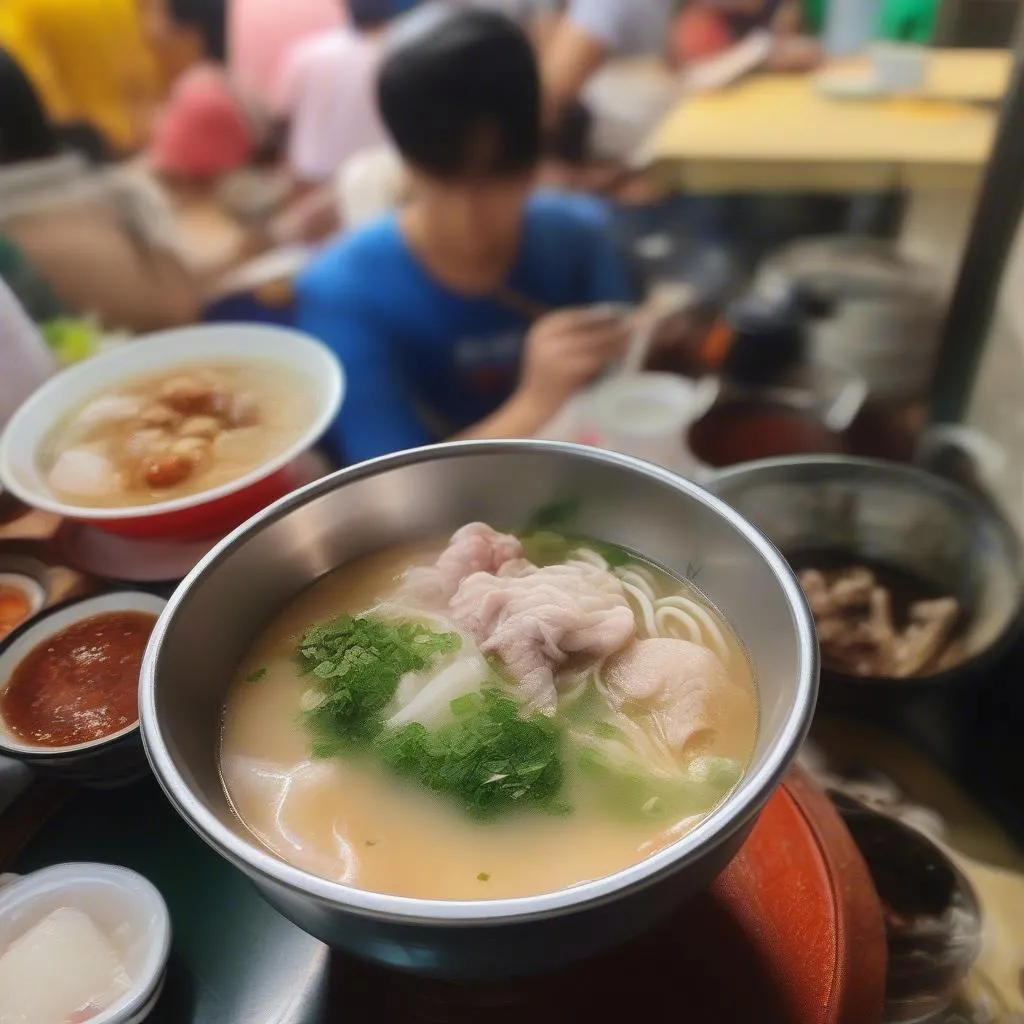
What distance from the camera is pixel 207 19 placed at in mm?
3061

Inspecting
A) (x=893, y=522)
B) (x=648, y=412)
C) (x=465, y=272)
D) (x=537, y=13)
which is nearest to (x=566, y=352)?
(x=648, y=412)

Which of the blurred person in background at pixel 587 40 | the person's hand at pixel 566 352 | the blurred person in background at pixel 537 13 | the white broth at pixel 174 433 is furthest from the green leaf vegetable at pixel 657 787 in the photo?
the blurred person in background at pixel 537 13

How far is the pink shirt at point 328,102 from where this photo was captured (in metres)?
2.81

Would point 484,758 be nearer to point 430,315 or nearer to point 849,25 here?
point 430,315

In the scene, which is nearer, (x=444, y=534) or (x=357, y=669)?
(x=357, y=669)

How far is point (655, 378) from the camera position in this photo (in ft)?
7.30

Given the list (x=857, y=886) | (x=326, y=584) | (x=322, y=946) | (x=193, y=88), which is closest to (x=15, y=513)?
(x=326, y=584)

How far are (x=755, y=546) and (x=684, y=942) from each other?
1.53 ft

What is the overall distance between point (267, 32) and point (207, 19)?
9.5 inches

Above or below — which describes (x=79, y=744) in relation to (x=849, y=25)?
below

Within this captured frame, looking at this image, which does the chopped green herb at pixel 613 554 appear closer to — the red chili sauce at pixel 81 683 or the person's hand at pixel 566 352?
the red chili sauce at pixel 81 683

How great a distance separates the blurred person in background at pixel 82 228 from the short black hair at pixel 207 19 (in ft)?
3.04

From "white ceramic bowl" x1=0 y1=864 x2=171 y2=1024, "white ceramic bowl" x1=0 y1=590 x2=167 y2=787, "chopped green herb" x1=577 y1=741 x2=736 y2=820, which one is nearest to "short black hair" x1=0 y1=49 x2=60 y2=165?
"white ceramic bowl" x1=0 y1=590 x2=167 y2=787

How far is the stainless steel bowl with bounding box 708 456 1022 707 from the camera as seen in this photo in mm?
1501
